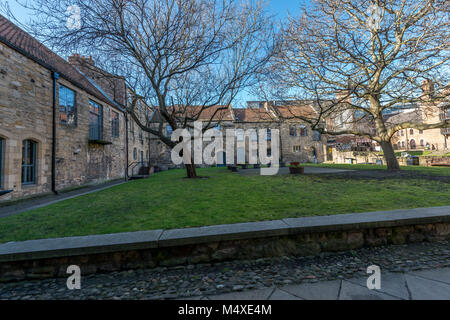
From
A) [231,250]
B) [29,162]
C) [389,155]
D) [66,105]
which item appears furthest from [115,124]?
[389,155]

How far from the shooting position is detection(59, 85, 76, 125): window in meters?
9.80

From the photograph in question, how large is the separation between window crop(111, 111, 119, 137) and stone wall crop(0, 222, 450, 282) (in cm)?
1470

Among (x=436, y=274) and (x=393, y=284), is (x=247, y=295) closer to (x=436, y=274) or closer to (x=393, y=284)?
(x=393, y=284)

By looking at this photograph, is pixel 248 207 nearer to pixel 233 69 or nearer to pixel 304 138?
pixel 233 69

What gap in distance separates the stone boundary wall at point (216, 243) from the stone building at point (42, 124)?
267 inches

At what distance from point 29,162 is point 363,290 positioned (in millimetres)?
11065

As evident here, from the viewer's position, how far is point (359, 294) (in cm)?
191

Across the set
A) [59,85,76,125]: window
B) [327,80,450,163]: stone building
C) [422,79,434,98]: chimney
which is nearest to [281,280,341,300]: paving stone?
[422,79,434,98]: chimney

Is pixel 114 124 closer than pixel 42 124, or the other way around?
pixel 42 124

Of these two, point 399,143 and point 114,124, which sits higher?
point 399,143

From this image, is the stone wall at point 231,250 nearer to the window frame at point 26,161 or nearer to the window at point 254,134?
the window frame at point 26,161

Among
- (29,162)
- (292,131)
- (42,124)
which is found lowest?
(29,162)

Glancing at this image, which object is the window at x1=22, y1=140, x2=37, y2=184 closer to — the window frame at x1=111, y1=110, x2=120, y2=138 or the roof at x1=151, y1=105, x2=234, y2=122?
the roof at x1=151, y1=105, x2=234, y2=122
